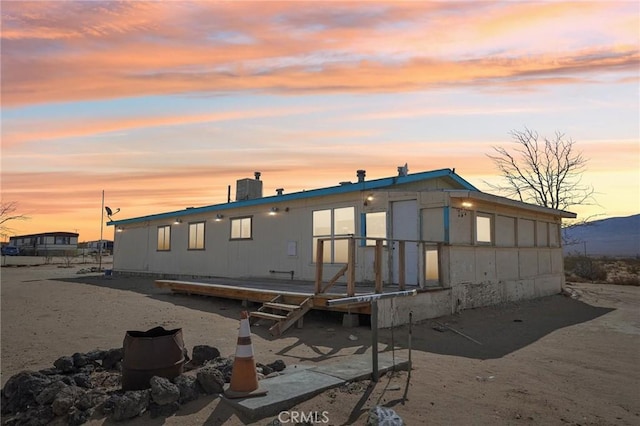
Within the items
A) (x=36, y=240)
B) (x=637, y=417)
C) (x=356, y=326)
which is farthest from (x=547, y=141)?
(x=36, y=240)

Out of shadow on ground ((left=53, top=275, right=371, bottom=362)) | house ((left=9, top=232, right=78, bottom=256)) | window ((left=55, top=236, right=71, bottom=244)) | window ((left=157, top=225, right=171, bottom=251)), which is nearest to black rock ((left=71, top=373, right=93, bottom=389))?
shadow on ground ((left=53, top=275, right=371, bottom=362))

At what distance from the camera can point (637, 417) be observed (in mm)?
4664

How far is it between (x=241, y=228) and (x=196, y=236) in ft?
10.7

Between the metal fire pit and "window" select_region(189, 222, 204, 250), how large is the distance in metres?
13.6

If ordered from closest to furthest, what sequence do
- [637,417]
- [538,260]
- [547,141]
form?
[637,417], [538,260], [547,141]

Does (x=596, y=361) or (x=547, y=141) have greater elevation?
(x=547, y=141)

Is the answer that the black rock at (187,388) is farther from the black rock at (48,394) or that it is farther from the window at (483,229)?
the window at (483,229)

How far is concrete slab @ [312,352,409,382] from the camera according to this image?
5.48 meters

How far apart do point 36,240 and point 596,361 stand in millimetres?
71404

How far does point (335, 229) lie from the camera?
Answer: 508 inches

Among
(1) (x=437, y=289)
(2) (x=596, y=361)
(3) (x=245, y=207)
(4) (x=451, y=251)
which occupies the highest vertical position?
(3) (x=245, y=207)

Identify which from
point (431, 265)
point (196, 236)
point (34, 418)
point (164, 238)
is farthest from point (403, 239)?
point (164, 238)

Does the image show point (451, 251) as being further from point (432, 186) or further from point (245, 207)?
point (245, 207)

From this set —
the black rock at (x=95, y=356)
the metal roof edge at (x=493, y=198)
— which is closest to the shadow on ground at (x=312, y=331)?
the black rock at (x=95, y=356)
